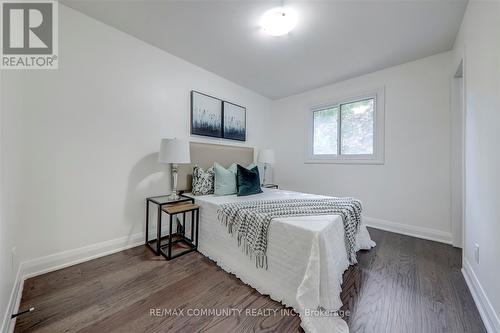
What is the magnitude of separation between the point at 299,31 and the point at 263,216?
6.54 feet

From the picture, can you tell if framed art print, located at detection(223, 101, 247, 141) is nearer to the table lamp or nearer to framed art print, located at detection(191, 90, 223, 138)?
framed art print, located at detection(191, 90, 223, 138)

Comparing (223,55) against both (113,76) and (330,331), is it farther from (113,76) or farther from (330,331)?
(330,331)

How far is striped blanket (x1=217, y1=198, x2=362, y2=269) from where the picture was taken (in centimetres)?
162

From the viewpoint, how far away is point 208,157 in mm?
3020

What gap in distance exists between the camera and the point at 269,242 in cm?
158

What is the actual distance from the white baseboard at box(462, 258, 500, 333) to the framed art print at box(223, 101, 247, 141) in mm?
3156

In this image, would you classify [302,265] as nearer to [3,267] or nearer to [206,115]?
[3,267]

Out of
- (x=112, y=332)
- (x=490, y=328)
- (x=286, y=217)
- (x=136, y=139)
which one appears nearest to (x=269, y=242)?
(x=286, y=217)

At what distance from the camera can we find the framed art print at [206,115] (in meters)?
2.88

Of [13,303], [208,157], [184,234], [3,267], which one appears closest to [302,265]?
[184,234]

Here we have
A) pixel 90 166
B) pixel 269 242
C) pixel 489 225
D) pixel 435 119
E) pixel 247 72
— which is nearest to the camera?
pixel 489 225

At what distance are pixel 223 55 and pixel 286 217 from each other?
2285 millimetres

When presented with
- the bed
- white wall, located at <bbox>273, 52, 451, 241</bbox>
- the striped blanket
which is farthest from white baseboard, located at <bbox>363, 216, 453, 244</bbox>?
the bed
